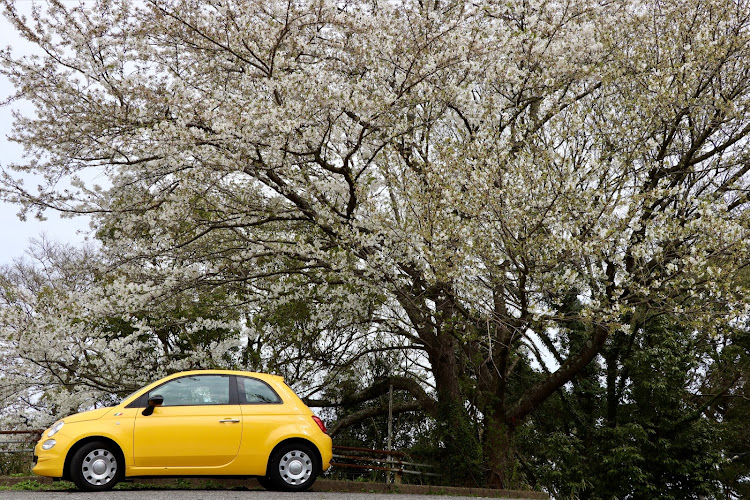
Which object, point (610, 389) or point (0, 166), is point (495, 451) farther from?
point (0, 166)

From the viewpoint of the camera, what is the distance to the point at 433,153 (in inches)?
559

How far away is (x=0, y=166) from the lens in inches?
526

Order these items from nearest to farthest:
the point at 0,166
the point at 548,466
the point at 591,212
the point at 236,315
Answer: the point at 591,212 → the point at 0,166 → the point at 236,315 → the point at 548,466

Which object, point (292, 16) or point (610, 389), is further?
point (610, 389)

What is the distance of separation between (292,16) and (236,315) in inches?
287

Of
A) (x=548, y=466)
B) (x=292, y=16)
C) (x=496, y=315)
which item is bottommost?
(x=548, y=466)

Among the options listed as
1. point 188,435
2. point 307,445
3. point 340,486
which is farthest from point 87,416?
point 340,486

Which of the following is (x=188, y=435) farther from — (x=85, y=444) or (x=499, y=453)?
(x=499, y=453)

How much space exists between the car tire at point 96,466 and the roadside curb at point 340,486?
1393 millimetres

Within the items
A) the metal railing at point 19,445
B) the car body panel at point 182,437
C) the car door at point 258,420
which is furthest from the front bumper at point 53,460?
the metal railing at point 19,445

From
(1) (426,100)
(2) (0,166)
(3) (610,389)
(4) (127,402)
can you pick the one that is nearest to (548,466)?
(3) (610,389)

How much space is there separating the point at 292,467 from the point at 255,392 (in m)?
1.05

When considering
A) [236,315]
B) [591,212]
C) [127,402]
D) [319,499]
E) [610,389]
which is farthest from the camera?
[610,389]

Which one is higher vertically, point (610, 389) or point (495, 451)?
point (610, 389)
